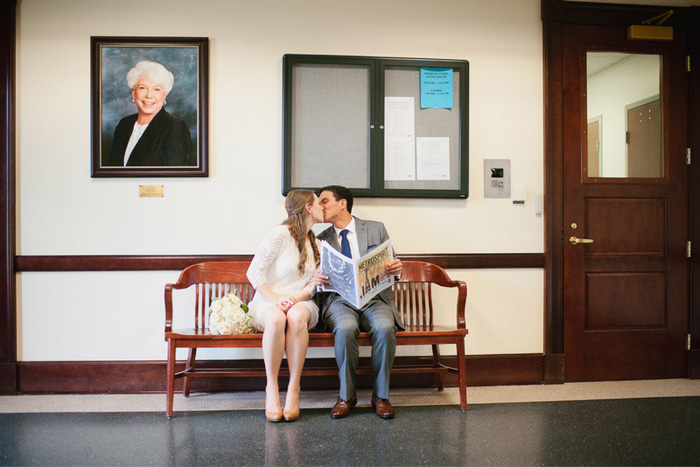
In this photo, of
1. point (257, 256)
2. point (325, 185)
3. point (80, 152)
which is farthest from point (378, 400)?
point (80, 152)

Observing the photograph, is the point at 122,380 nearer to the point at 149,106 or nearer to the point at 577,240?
the point at 149,106

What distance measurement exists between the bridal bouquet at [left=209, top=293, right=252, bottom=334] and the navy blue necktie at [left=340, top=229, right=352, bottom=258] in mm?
681

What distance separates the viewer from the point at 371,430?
2539mm

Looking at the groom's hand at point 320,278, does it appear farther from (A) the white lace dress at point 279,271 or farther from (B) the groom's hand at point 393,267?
(B) the groom's hand at point 393,267

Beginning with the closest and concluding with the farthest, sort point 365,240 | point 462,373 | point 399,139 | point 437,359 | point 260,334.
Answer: point 260,334 → point 462,373 → point 365,240 → point 437,359 → point 399,139

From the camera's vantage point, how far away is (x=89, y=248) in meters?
3.24

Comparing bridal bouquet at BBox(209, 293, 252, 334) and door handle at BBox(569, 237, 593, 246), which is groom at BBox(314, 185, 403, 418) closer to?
bridal bouquet at BBox(209, 293, 252, 334)

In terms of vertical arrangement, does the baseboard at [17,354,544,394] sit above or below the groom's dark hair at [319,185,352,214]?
below

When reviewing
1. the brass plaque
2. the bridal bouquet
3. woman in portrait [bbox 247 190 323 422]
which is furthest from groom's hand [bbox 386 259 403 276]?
the brass plaque

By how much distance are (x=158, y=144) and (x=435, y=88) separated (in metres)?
1.87

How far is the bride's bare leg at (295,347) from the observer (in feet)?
8.86

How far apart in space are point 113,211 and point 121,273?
0.41 meters

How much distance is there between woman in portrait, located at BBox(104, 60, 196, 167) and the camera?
10.6ft

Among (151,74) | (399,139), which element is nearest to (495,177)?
(399,139)
